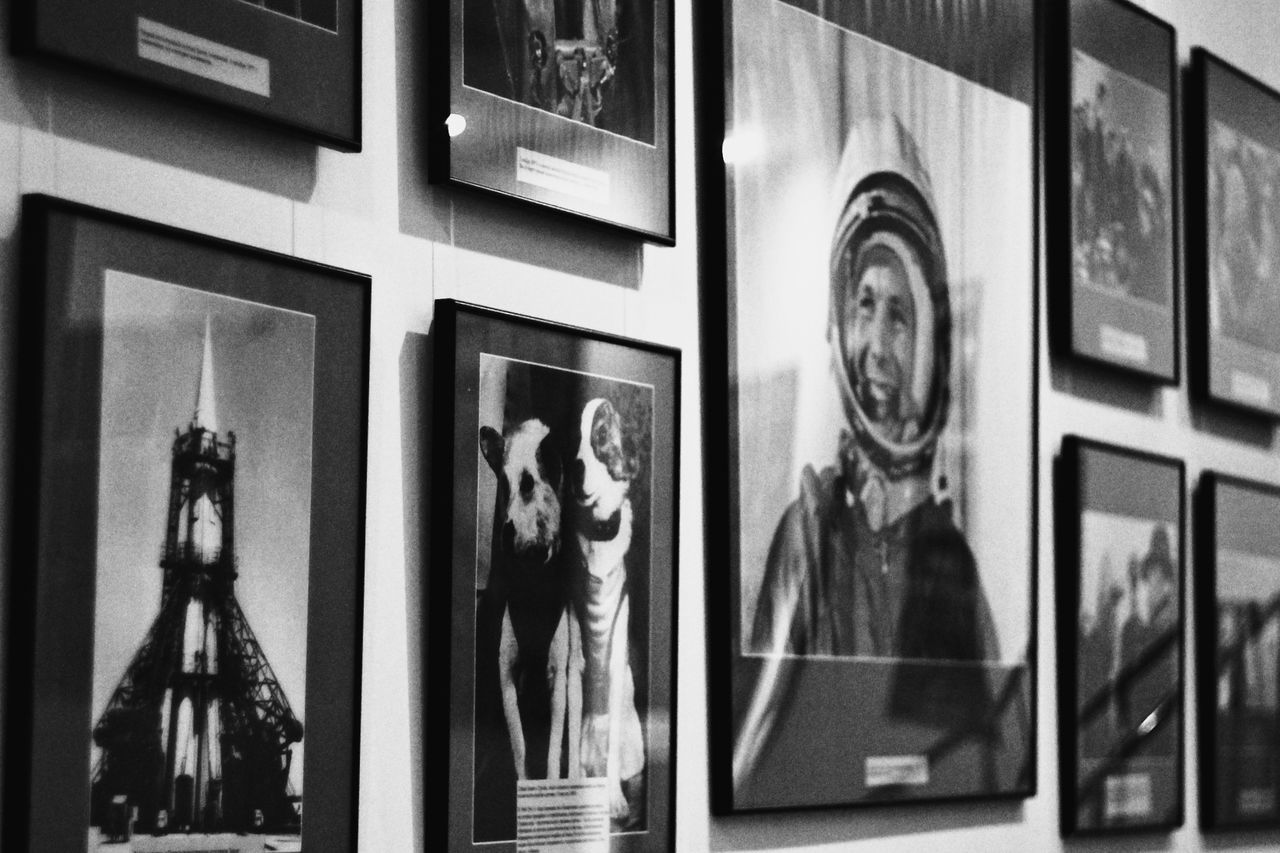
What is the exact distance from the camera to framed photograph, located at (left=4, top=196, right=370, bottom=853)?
6.47 feet

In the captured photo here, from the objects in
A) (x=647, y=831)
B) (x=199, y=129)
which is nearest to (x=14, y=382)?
(x=199, y=129)

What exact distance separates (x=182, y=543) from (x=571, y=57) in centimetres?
110

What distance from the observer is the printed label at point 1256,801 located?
181 inches

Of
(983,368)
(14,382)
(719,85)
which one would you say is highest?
(719,85)

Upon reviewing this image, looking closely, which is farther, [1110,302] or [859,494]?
[1110,302]

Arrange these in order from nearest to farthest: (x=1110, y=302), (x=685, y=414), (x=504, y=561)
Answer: (x=504, y=561) → (x=685, y=414) → (x=1110, y=302)

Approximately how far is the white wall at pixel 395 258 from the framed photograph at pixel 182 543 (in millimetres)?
57

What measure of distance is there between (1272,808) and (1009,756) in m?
1.44

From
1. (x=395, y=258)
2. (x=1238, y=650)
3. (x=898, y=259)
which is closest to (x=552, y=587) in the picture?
(x=395, y=258)

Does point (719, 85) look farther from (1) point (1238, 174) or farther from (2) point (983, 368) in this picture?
(1) point (1238, 174)

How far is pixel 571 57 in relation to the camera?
2762 millimetres

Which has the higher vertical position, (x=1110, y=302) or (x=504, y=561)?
(x=1110, y=302)

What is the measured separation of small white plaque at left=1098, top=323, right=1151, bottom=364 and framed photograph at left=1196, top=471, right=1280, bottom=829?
1.63ft

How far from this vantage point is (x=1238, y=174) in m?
4.81
